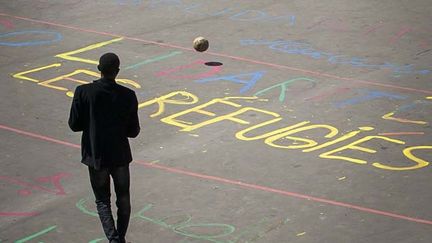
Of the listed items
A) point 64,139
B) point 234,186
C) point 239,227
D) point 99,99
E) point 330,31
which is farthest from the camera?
point 330,31

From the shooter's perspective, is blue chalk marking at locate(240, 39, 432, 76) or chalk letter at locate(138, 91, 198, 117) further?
blue chalk marking at locate(240, 39, 432, 76)

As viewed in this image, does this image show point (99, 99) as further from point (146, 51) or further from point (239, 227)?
point (146, 51)

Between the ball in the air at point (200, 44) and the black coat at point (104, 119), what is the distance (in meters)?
8.05

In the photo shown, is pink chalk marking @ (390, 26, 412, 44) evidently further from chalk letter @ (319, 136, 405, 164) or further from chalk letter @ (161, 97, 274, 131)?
chalk letter @ (319, 136, 405, 164)

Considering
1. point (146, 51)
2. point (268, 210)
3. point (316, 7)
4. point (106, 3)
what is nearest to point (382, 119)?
point (268, 210)

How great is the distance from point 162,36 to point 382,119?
593cm

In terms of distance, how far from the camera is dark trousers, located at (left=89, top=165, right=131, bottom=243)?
8906 mm

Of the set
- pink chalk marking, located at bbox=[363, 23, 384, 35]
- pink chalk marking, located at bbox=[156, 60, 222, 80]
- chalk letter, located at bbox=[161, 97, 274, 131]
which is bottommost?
chalk letter, located at bbox=[161, 97, 274, 131]

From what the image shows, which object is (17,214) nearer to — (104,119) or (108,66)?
(104,119)

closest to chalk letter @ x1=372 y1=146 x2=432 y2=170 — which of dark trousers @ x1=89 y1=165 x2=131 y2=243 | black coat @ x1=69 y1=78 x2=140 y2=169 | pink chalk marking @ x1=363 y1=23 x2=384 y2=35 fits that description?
dark trousers @ x1=89 y1=165 x2=131 y2=243

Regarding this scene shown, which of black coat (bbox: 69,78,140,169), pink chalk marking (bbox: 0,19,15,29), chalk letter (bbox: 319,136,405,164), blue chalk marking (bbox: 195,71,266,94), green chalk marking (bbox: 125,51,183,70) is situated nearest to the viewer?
black coat (bbox: 69,78,140,169)

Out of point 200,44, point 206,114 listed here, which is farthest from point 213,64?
point 206,114

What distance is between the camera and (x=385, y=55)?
17.4 metres

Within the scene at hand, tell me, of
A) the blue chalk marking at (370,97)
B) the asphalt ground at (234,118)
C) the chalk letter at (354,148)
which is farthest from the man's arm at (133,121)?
the blue chalk marking at (370,97)
